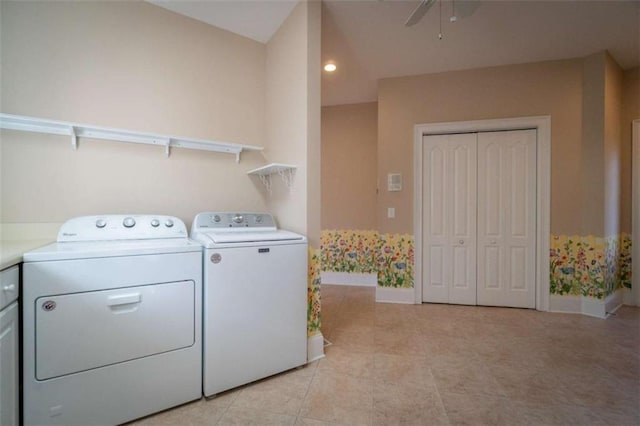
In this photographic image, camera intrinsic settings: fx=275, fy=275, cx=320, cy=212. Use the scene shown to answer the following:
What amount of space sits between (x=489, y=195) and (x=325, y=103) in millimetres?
2572

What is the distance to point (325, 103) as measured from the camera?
4.16m

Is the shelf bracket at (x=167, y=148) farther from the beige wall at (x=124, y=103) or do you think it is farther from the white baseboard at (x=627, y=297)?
the white baseboard at (x=627, y=297)

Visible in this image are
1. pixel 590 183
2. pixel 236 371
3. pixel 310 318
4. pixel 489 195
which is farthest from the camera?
pixel 489 195

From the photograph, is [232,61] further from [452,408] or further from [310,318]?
[452,408]

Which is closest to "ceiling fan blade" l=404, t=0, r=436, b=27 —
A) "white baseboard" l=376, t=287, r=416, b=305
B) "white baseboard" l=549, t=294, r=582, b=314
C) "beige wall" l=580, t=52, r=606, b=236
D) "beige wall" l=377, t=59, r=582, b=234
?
"beige wall" l=377, t=59, r=582, b=234

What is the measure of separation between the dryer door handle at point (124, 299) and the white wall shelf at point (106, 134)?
3.62ft

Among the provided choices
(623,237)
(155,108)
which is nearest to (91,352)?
(155,108)

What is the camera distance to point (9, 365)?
1.08 m

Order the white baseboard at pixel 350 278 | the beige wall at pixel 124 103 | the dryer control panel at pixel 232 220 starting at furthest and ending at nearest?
the white baseboard at pixel 350 278
the dryer control panel at pixel 232 220
the beige wall at pixel 124 103

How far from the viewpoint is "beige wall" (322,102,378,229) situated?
408 cm

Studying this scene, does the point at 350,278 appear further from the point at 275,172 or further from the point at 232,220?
the point at 232,220

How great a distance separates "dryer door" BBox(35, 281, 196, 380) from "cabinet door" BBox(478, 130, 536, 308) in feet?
10.1

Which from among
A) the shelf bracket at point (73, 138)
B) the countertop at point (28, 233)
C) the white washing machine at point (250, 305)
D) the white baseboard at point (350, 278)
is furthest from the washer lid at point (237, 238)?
the white baseboard at point (350, 278)

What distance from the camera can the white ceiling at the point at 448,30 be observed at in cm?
213
